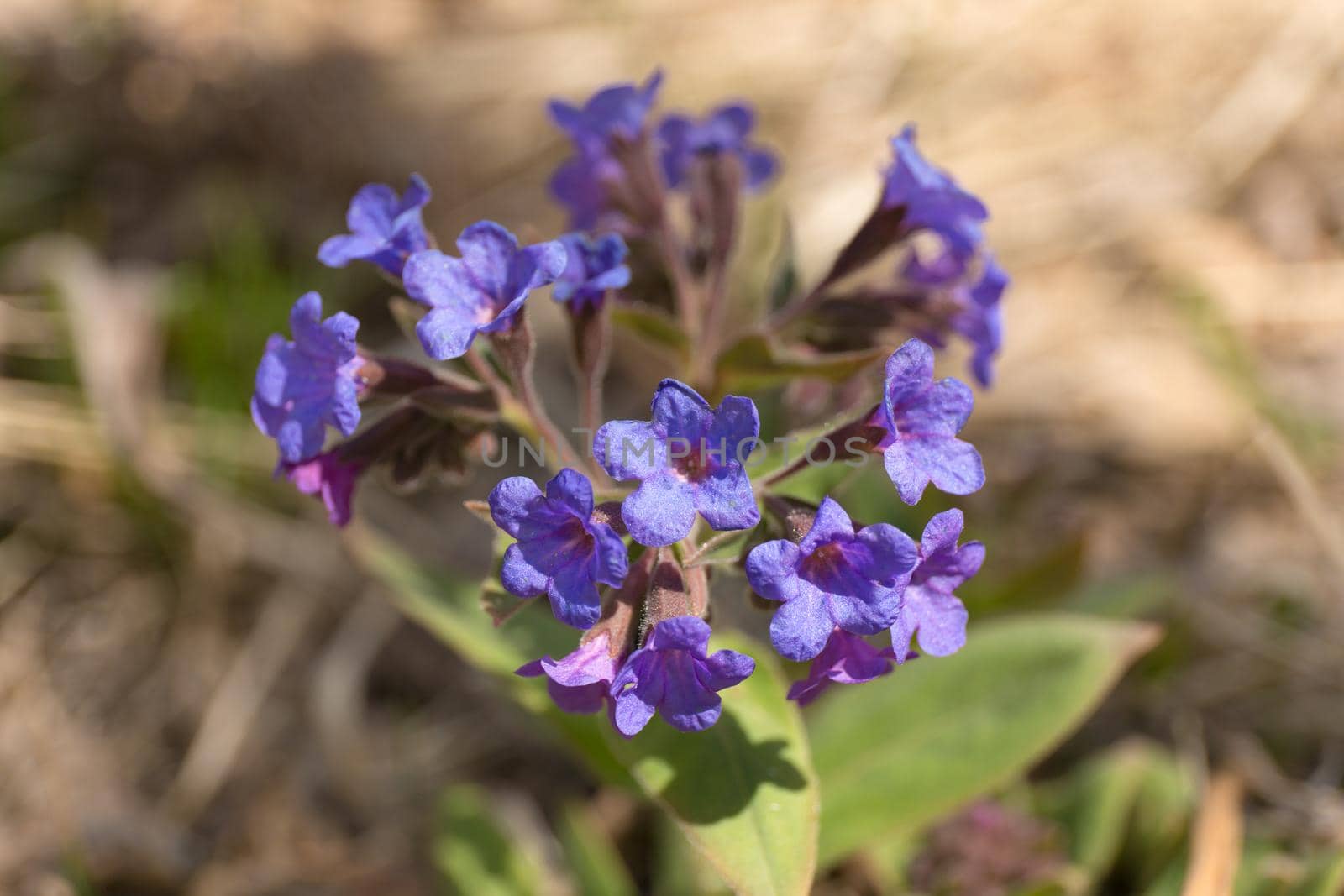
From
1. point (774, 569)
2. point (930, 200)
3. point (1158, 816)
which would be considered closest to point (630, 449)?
point (774, 569)

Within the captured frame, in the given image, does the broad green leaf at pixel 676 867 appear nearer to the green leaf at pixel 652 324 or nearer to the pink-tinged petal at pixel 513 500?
the green leaf at pixel 652 324

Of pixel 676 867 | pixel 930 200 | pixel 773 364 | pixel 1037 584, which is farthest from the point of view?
pixel 1037 584

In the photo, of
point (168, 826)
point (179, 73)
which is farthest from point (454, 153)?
point (168, 826)

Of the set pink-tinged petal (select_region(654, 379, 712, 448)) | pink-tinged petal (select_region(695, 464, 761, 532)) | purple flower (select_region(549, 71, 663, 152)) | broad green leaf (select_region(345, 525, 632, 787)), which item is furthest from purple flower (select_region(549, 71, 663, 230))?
pink-tinged petal (select_region(695, 464, 761, 532))

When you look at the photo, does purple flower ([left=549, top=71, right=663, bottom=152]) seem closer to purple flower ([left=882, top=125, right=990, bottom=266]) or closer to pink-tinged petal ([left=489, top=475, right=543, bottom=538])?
purple flower ([left=882, top=125, right=990, bottom=266])

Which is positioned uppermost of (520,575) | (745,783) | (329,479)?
(520,575)

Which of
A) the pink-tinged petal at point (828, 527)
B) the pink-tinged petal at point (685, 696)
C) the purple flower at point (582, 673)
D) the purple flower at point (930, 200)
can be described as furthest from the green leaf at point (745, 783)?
the purple flower at point (930, 200)

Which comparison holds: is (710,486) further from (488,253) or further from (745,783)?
(745,783)
